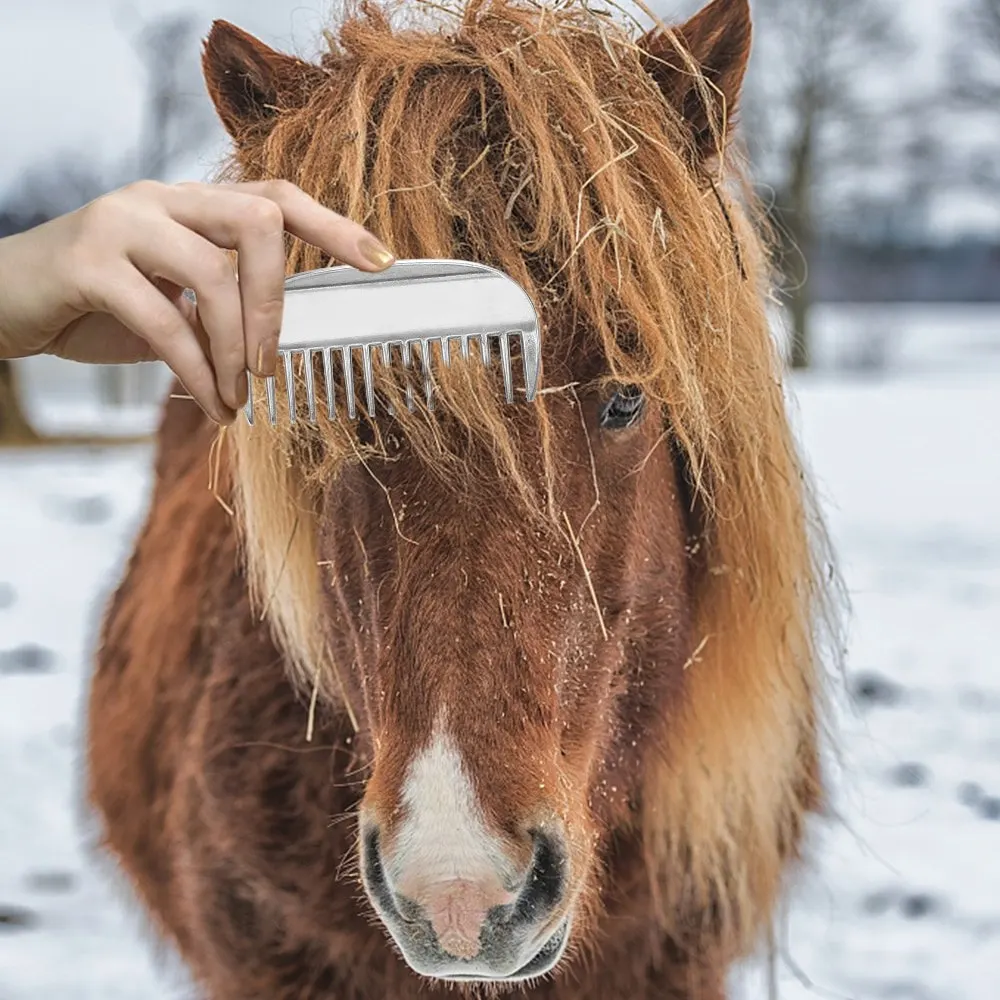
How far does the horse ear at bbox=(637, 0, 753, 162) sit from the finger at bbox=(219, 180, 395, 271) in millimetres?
716

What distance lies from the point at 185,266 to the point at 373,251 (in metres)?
0.15

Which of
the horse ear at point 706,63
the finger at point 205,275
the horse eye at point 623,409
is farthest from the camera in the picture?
the horse ear at point 706,63

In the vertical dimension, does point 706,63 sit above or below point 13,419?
above

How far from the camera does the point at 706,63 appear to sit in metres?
1.49

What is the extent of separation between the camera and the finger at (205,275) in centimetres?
84

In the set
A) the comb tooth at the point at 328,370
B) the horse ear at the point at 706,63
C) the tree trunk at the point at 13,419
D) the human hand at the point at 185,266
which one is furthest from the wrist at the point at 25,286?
the tree trunk at the point at 13,419

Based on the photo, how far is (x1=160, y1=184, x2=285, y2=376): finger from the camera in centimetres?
86

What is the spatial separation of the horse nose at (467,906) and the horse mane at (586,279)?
0.39 metres

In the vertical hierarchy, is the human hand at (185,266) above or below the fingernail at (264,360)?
above

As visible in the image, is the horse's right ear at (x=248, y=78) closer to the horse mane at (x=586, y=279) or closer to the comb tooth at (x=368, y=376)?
the horse mane at (x=586, y=279)

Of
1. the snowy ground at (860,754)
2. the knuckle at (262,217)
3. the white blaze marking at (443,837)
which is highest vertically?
the knuckle at (262,217)

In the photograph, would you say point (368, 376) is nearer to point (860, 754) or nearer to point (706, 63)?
point (706, 63)

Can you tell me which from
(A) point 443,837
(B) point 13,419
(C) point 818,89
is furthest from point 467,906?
(C) point 818,89

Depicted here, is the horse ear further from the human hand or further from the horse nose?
the horse nose
